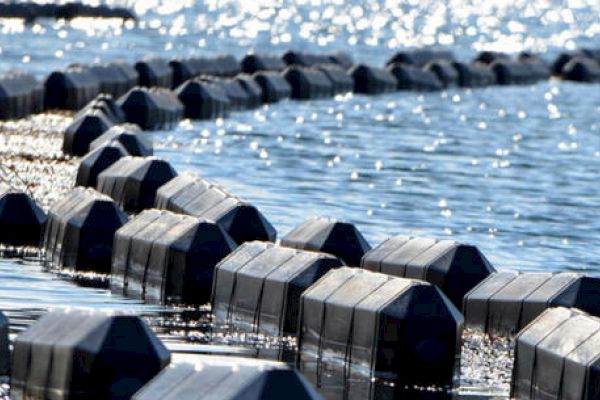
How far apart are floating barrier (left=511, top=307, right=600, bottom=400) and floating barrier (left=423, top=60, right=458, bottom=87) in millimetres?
85944

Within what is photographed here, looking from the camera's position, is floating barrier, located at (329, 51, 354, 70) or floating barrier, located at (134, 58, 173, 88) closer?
floating barrier, located at (134, 58, 173, 88)

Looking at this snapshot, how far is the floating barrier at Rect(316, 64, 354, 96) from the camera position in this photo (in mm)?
107375

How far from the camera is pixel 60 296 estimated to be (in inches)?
1499

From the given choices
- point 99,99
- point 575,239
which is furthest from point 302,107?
point 575,239

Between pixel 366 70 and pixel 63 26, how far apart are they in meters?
68.6

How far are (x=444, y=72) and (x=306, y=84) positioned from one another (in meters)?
16.8

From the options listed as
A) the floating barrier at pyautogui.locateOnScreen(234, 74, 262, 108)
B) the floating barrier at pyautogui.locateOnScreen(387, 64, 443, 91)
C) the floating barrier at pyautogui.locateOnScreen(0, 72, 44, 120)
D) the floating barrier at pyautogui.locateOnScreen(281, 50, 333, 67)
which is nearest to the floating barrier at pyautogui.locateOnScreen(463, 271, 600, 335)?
the floating barrier at pyautogui.locateOnScreen(0, 72, 44, 120)

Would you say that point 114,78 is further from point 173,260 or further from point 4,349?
point 4,349

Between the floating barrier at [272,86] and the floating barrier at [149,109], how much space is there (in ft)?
49.8

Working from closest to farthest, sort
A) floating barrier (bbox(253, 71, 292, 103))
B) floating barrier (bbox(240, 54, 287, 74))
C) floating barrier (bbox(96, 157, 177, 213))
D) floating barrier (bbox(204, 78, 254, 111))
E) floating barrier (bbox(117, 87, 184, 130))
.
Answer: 1. floating barrier (bbox(96, 157, 177, 213))
2. floating barrier (bbox(117, 87, 184, 130))
3. floating barrier (bbox(204, 78, 254, 111))
4. floating barrier (bbox(253, 71, 292, 103))
5. floating barrier (bbox(240, 54, 287, 74))

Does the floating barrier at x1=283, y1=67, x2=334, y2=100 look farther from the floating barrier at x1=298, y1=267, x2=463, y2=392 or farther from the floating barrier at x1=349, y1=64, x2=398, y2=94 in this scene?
the floating barrier at x1=298, y1=267, x2=463, y2=392

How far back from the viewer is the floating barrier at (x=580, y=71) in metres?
128

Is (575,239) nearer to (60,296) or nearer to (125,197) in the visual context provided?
(125,197)

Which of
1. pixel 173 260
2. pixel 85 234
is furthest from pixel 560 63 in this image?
pixel 173 260
